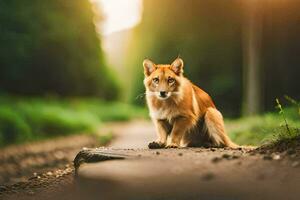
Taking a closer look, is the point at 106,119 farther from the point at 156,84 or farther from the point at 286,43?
the point at 156,84

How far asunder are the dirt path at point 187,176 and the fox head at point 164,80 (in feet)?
2.87

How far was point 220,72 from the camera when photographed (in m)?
28.0

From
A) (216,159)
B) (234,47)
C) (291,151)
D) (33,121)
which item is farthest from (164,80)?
(234,47)

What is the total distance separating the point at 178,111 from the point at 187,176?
2.48 meters

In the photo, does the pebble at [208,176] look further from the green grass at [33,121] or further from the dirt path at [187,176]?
the green grass at [33,121]

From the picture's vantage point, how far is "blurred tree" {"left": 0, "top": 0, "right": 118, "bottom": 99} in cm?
2000

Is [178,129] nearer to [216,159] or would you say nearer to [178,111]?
[178,111]

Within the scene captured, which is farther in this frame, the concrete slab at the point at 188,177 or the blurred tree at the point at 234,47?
the blurred tree at the point at 234,47

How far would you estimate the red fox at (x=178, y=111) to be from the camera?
883cm

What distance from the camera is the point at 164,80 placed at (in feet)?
28.8

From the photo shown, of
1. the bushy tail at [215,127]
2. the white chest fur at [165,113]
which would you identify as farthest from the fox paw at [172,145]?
the bushy tail at [215,127]

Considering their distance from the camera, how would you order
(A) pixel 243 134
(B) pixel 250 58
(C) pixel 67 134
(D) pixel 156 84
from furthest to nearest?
(C) pixel 67 134 → (B) pixel 250 58 → (A) pixel 243 134 → (D) pixel 156 84

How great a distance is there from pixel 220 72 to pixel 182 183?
71.9ft

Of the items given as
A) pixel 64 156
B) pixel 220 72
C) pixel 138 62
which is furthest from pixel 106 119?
pixel 64 156
